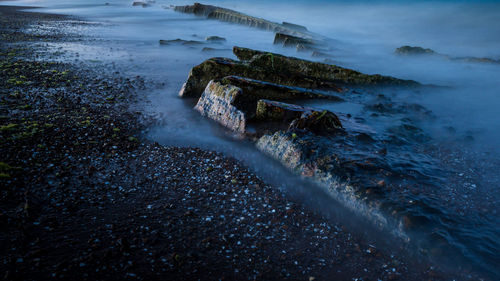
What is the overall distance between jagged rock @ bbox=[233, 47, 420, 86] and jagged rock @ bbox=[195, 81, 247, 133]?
2899mm

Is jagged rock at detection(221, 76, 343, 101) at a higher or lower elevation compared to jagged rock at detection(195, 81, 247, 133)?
higher

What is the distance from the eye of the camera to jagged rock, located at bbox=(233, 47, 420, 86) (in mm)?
8930

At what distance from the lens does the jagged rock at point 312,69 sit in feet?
29.3

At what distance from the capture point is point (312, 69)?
9500mm

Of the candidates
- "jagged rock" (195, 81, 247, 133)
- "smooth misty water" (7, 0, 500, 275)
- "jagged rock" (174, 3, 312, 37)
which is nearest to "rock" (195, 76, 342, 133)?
"jagged rock" (195, 81, 247, 133)

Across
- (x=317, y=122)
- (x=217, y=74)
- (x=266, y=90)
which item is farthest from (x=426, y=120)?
(x=217, y=74)

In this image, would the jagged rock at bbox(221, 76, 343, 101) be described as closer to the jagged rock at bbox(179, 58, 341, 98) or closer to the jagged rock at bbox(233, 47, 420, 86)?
the jagged rock at bbox(179, 58, 341, 98)

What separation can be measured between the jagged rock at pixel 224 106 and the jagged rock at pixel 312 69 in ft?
9.51

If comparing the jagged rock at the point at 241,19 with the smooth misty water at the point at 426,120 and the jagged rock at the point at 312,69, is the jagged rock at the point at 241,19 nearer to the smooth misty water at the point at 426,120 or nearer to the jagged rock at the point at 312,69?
the smooth misty water at the point at 426,120

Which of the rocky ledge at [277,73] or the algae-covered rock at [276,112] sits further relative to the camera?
the rocky ledge at [277,73]

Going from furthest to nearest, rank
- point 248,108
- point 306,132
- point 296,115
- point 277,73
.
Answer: point 277,73
point 248,108
point 296,115
point 306,132

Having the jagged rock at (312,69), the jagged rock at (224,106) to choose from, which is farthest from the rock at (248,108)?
the jagged rock at (312,69)

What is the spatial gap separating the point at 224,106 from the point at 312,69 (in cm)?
476

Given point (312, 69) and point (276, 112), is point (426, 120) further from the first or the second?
point (276, 112)
